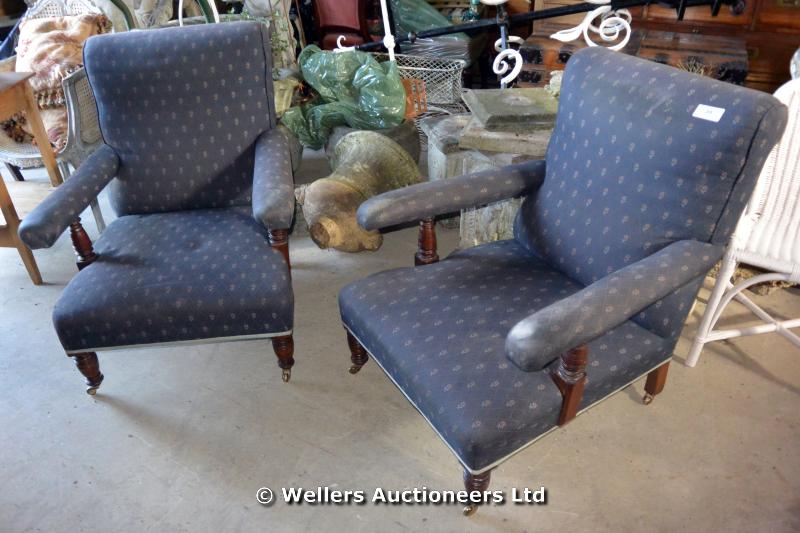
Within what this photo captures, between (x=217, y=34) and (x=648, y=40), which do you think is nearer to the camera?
(x=217, y=34)

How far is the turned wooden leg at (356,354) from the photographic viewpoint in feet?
6.03

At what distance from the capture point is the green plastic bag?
2.98 m

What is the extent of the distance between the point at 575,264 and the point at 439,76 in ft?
7.09

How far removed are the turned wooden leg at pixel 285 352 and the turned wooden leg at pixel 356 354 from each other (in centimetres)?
20

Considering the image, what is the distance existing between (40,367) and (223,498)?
3.37 ft

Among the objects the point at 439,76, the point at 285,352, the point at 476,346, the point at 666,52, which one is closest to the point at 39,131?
the point at 285,352

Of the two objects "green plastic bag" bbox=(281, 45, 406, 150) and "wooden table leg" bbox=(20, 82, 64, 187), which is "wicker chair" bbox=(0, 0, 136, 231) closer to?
"wooden table leg" bbox=(20, 82, 64, 187)

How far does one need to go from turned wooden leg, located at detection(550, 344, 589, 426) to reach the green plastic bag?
207 cm

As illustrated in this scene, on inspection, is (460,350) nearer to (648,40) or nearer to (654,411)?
(654,411)

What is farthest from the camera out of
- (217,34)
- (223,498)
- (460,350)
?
(217,34)

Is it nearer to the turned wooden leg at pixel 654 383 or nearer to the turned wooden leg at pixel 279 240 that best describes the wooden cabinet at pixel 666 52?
the turned wooden leg at pixel 654 383

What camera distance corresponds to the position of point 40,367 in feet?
6.83

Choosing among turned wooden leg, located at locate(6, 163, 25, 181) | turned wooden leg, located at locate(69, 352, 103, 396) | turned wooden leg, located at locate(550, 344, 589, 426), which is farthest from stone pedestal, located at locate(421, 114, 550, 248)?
turned wooden leg, located at locate(6, 163, 25, 181)

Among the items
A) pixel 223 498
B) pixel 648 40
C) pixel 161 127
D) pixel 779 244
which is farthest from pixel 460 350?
pixel 648 40
